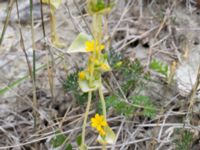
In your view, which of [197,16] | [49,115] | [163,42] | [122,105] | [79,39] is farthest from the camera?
[197,16]

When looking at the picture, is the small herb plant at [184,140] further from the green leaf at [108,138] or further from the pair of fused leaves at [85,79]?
the pair of fused leaves at [85,79]

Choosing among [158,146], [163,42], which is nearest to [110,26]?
[163,42]

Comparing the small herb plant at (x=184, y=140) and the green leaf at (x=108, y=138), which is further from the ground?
the green leaf at (x=108, y=138)

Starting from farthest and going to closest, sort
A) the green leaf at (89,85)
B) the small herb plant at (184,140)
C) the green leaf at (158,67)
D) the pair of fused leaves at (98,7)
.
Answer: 1. the green leaf at (158,67)
2. the small herb plant at (184,140)
3. the green leaf at (89,85)
4. the pair of fused leaves at (98,7)

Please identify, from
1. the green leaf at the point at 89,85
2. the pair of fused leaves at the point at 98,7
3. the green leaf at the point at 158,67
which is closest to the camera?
the pair of fused leaves at the point at 98,7

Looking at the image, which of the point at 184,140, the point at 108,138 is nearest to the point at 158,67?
the point at 184,140

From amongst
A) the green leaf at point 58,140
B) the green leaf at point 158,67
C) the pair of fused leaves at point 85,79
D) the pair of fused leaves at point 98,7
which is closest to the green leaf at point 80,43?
the pair of fused leaves at point 85,79

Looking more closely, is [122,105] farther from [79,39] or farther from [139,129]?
[79,39]

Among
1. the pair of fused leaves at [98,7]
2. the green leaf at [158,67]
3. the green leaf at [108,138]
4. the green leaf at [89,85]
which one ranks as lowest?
the green leaf at [108,138]

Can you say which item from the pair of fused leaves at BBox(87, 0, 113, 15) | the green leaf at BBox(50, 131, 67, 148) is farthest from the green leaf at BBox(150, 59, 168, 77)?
the pair of fused leaves at BBox(87, 0, 113, 15)

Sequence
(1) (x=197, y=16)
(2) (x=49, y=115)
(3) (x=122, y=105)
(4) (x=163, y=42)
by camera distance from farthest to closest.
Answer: (1) (x=197, y=16), (4) (x=163, y=42), (2) (x=49, y=115), (3) (x=122, y=105)
